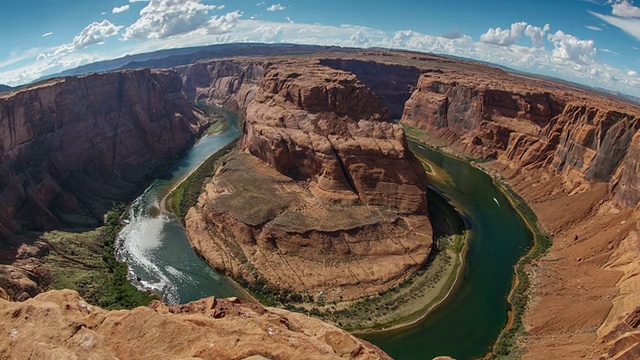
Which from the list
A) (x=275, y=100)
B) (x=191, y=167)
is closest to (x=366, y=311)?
(x=275, y=100)

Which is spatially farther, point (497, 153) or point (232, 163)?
point (497, 153)

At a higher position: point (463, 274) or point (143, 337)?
point (143, 337)

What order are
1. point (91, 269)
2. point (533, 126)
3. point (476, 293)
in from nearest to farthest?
point (476, 293) < point (91, 269) < point (533, 126)

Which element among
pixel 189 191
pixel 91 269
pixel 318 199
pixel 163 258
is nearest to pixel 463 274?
pixel 318 199

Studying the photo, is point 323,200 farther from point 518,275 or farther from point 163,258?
point 518,275

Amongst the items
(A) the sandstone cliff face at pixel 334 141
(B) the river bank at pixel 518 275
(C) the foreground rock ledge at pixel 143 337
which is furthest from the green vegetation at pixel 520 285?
(C) the foreground rock ledge at pixel 143 337

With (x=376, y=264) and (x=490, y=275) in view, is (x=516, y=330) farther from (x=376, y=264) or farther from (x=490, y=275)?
(x=376, y=264)

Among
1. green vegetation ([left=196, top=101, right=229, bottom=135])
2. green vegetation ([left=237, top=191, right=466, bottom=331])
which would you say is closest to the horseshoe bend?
green vegetation ([left=237, top=191, right=466, bottom=331])
